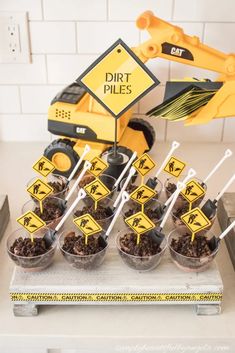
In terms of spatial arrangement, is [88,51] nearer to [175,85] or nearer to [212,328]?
[175,85]

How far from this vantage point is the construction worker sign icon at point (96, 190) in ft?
2.93

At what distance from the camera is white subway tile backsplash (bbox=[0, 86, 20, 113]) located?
4.51 ft

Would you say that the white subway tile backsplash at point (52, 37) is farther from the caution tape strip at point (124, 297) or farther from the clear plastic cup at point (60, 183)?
the caution tape strip at point (124, 297)

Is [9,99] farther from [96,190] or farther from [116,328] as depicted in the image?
[116,328]

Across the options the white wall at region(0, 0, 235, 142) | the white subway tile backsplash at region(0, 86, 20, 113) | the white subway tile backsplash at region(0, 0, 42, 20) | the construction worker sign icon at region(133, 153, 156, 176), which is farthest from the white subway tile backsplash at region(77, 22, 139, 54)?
the construction worker sign icon at region(133, 153, 156, 176)

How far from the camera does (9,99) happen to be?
1389 mm

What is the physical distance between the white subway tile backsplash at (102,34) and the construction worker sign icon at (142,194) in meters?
0.57

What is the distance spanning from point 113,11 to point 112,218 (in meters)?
0.65

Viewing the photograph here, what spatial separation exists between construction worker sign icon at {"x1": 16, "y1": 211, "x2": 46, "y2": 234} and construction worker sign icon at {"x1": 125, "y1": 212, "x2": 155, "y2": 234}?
16 centimetres

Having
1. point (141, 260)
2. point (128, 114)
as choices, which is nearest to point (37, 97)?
point (128, 114)

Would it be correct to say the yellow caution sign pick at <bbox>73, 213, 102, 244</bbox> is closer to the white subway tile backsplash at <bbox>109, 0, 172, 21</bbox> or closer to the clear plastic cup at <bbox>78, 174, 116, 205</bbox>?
the clear plastic cup at <bbox>78, 174, 116, 205</bbox>

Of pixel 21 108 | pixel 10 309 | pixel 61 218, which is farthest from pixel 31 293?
pixel 21 108

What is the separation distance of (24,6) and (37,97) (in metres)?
0.26

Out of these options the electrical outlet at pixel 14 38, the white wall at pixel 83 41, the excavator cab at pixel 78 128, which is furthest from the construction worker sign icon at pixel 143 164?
the electrical outlet at pixel 14 38
